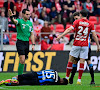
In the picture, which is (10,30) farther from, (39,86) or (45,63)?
(39,86)

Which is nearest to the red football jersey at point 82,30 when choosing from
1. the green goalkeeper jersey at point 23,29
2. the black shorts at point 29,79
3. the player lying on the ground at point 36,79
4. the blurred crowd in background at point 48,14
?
the player lying on the ground at point 36,79

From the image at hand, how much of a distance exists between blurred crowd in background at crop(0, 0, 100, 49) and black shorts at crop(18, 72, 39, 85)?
29.9ft

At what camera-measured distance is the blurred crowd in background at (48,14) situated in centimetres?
1892

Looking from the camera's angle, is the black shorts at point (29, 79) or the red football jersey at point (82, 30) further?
the red football jersey at point (82, 30)

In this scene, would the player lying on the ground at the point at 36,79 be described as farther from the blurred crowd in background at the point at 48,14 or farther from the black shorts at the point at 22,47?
the blurred crowd in background at the point at 48,14

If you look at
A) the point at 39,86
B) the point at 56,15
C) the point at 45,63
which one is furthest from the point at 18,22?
the point at 56,15

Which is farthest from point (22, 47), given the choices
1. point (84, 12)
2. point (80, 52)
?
point (84, 12)

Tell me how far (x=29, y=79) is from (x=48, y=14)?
13382mm

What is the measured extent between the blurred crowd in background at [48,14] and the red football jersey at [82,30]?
26.0 ft

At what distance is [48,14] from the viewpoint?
22.2 metres

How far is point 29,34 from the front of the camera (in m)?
11.5

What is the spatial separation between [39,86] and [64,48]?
9171mm

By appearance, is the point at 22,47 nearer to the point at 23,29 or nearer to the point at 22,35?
the point at 22,35

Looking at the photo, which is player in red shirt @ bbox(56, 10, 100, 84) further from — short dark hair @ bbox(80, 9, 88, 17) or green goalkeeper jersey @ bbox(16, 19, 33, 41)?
green goalkeeper jersey @ bbox(16, 19, 33, 41)
